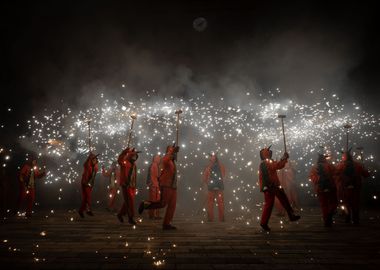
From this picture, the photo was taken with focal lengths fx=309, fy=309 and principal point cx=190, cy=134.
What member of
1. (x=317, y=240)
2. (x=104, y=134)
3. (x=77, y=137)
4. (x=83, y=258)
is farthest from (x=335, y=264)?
(x=77, y=137)

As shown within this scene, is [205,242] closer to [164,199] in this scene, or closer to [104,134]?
[164,199]

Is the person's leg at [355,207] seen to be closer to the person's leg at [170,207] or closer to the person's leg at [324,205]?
the person's leg at [324,205]

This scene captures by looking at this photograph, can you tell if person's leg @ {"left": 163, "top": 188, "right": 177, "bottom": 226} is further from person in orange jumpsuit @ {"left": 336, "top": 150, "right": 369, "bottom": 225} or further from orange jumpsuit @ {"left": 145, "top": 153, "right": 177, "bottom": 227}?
person in orange jumpsuit @ {"left": 336, "top": 150, "right": 369, "bottom": 225}

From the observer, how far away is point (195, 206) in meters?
13.3

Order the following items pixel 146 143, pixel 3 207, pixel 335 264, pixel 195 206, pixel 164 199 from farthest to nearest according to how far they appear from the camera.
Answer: pixel 146 143 → pixel 195 206 → pixel 3 207 → pixel 164 199 → pixel 335 264

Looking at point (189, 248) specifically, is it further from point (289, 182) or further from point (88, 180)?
point (289, 182)

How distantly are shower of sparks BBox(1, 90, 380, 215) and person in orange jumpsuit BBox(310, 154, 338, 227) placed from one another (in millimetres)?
6217

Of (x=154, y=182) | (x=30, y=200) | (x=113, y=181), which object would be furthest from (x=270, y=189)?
(x=30, y=200)

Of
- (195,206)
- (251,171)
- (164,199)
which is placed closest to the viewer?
(164,199)

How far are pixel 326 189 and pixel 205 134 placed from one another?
940cm

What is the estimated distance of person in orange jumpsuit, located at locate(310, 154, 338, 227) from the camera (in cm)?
723

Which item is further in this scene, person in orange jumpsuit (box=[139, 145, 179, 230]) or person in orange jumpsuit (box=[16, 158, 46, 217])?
person in orange jumpsuit (box=[16, 158, 46, 217])

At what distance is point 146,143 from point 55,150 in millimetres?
6263

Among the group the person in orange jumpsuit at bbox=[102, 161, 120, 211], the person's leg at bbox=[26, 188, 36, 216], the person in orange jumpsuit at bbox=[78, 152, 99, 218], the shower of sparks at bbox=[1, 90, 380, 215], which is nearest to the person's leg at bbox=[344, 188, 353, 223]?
the shower of sparks at bbox=[1, 90, 380, 215]
